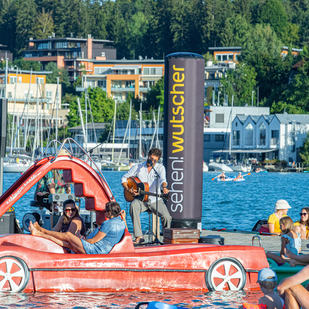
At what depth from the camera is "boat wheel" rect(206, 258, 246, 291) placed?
10.3 meters

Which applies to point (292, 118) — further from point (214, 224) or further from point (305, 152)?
point (214, 224)

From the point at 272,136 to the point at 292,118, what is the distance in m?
4.14

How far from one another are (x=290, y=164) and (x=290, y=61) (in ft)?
103

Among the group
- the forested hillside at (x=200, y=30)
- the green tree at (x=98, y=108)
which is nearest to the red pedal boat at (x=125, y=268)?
the forested hillside at (x=200, y=30)

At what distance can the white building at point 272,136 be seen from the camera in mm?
87500

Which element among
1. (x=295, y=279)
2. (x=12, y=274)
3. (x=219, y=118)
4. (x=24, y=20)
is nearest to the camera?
(x=295, y=279)

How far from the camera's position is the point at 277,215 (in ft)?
45.1

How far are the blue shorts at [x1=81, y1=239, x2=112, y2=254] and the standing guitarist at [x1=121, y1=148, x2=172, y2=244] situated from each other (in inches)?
74.7

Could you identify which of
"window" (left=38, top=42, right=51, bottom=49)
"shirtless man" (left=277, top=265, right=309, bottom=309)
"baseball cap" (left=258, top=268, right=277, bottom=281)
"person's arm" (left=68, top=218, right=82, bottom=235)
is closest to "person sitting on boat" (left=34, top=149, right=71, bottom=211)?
"person's arm" (left=68, top=218, right=82, bottom=235)

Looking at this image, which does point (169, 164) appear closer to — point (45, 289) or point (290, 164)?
point (45, 289)

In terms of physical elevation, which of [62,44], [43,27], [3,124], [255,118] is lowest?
[3,124]

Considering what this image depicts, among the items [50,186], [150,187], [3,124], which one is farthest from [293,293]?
[50,186]

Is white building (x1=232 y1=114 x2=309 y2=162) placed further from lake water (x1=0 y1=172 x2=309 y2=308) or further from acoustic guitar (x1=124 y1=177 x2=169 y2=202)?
acoustic guitar (x1=124 y1=177 x2=169 y2=202)

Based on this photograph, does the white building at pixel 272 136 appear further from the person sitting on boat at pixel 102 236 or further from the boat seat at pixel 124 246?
the person sitting on boat at pixel 102 236
